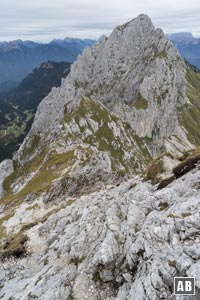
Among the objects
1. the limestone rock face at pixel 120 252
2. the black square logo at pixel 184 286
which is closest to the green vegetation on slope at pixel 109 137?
the limestone rock face at pixel 120 252

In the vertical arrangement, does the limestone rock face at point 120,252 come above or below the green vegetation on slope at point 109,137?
above

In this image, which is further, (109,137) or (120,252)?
(109,137)

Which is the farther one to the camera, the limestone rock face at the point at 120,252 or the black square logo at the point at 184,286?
the limestone rock face at the point at 120,252

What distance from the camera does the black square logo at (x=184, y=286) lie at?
2305 centimetres

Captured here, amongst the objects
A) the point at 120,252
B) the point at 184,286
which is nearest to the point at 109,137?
the point at 120,252

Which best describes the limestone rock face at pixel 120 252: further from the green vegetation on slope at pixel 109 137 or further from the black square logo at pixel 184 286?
the green vegetation on slope at pixel 109 137

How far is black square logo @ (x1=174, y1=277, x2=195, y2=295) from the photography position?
23047mm

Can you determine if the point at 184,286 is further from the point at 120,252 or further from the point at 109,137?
the point at 109,137

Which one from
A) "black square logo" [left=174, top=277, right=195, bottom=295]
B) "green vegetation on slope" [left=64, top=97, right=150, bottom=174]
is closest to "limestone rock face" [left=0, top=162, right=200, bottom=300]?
"black square logo" [left=174, top=277, right=195, bottom=295]

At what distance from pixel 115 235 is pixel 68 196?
36945 mm

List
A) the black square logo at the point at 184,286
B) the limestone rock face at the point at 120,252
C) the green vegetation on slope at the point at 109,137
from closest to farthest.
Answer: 1. the black square logo at the point at 184,286
2. the limestone rock face at the point at 120,252
3. the green vegetation on slope at the point at 109,137

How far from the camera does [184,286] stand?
23.5 m

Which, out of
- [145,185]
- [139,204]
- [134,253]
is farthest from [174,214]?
[145,185]

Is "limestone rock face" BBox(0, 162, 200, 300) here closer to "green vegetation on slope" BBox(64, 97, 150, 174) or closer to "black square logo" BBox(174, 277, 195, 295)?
"black square logo" BBox(174, 277, 195, 295)
